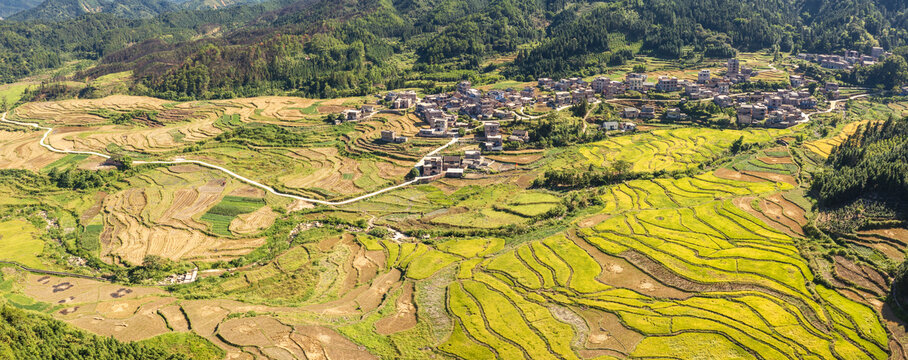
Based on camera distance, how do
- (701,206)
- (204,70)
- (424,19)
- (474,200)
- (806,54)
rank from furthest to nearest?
(424,19)
(806,54)
(204,70)
(474,200)
(701,206)

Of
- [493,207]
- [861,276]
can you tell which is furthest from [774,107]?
[493,207]

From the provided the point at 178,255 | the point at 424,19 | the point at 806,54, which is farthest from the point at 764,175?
the point at 424,19

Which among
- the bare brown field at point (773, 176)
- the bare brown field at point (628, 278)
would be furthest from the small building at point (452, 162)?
the bare brown field at point (773, 176)

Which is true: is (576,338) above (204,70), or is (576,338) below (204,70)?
below

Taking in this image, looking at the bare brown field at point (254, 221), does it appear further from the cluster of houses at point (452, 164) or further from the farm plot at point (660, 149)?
the farm plot at point (660, 149)

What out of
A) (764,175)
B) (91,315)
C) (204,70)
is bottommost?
(764,175)

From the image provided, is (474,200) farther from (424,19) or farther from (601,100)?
(424,19)

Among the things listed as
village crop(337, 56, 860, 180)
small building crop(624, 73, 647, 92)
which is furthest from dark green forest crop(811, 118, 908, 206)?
small building crop(624, 73, 647, 92)
